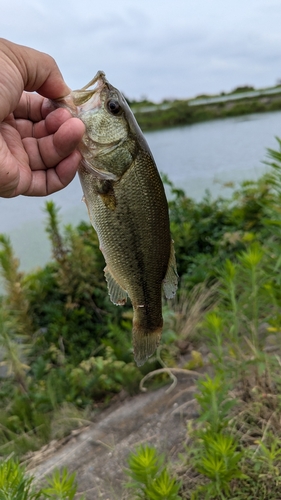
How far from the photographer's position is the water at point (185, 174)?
8.37m

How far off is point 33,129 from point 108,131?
0.57 meters

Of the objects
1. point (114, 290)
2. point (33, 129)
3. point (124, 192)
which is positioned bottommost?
point (114, 290)

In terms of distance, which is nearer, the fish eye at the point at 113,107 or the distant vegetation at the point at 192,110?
the fish eye at the point at 113,107

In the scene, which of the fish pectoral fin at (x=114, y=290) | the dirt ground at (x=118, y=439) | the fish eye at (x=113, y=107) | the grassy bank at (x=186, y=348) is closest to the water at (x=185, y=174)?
the grassy bank at (x=186, y=348)

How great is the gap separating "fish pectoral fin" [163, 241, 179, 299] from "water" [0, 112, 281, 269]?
4.22 m

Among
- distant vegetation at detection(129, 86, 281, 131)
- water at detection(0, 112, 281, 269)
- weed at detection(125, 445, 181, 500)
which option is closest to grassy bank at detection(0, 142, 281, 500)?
weed at detection(125, 445, 181, 500)

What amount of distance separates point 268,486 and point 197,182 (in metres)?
8.58

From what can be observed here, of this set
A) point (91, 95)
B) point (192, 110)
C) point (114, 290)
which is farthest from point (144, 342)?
point (192, 110)

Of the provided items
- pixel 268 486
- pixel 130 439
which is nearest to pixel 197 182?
pixel 130 439

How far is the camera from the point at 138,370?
3725 mm

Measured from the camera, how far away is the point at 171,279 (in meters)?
1.79

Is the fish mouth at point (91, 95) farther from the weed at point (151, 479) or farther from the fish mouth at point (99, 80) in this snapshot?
the weed at point (151, 479)

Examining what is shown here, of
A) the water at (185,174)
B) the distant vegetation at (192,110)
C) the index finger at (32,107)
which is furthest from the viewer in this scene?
the distant vegetation at (192,110)

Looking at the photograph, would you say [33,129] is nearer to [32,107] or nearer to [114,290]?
[32,107]
